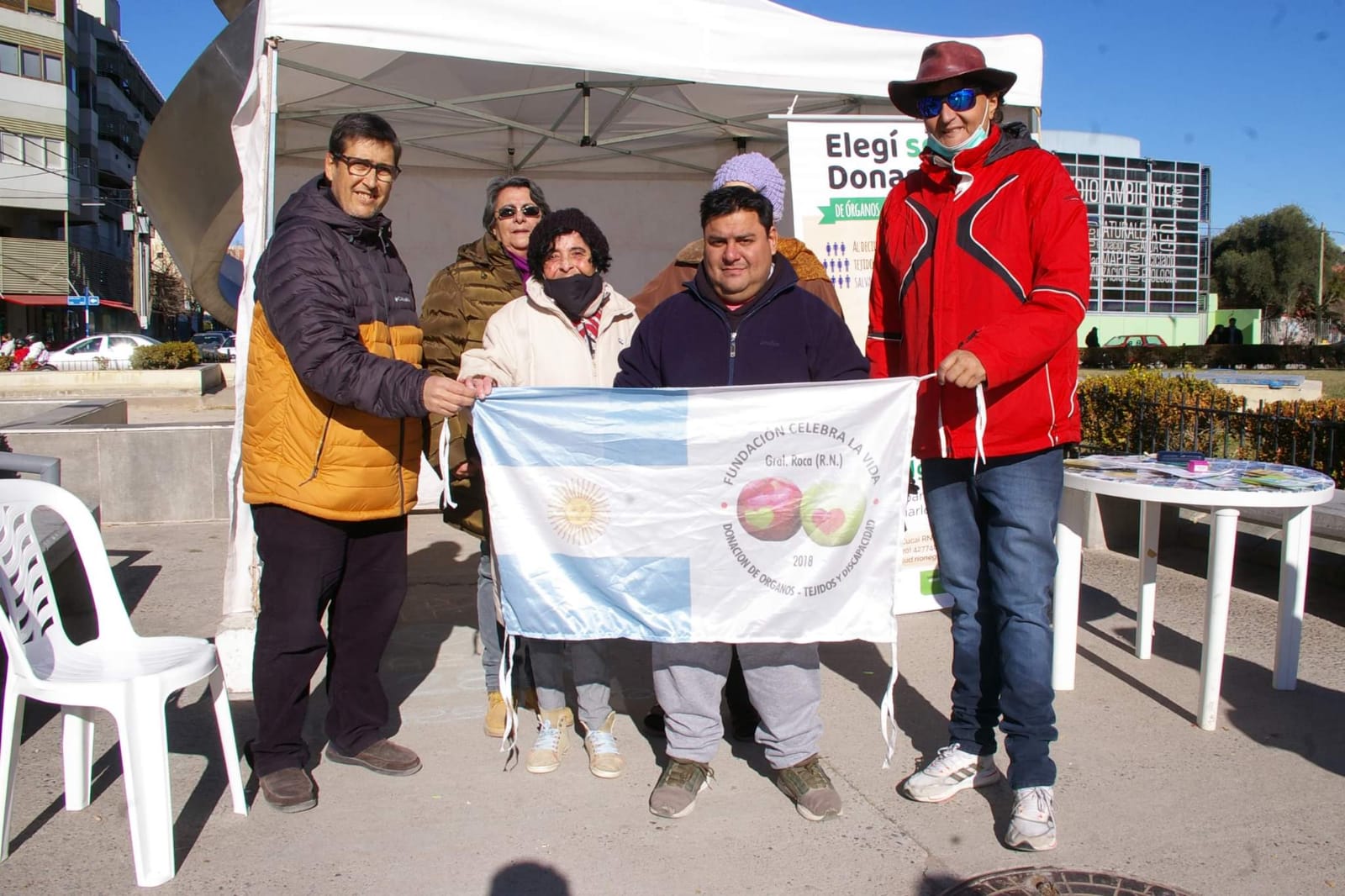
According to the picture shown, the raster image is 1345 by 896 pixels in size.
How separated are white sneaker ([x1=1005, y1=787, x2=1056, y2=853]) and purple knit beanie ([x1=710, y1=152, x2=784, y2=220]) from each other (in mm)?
2208

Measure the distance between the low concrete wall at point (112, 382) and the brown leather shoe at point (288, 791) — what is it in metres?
19.8

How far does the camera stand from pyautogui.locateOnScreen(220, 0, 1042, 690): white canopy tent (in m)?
4.15

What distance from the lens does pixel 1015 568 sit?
2.97 m

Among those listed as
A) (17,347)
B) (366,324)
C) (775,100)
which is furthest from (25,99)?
(366,324)

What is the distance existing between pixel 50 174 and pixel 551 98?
161 feet

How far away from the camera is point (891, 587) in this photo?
10.1 ft

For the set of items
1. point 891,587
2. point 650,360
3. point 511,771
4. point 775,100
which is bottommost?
point 511,771

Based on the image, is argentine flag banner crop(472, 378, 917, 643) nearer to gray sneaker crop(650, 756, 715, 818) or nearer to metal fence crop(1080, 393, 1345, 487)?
gray sneaker crop(650, 756, 715, 818)

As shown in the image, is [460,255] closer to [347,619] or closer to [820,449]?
[347,619]

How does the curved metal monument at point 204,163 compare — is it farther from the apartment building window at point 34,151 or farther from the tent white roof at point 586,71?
the apartment building window at point 34,151

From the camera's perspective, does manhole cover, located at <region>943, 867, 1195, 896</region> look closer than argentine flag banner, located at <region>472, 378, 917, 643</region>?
Yes

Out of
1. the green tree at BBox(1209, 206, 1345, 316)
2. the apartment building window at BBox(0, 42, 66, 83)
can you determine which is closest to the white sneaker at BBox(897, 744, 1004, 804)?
the apartment building window at BBox(0, 42, 66, 83)

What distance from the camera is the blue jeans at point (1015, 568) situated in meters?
2.97

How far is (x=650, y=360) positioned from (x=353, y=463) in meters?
1.00
